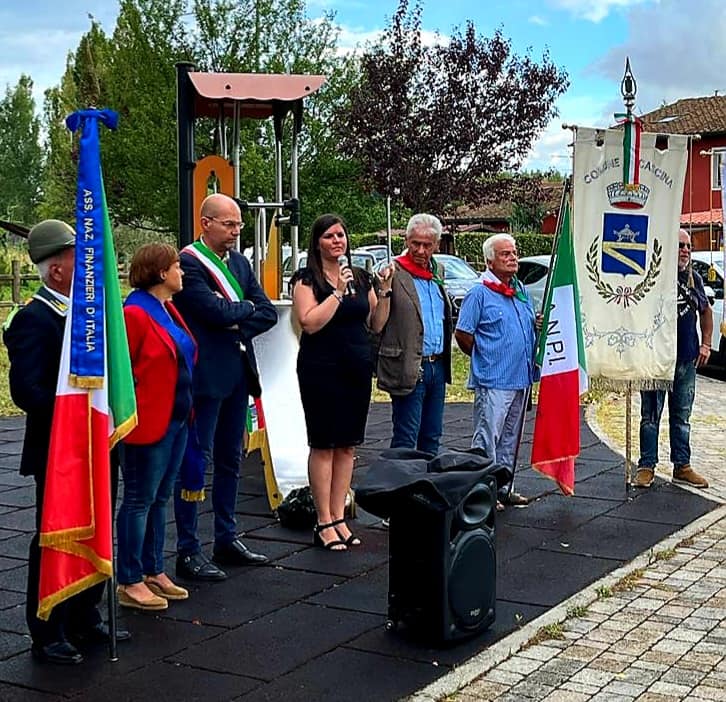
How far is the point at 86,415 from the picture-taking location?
4484 mm

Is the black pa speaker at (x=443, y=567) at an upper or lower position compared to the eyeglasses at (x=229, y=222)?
lower

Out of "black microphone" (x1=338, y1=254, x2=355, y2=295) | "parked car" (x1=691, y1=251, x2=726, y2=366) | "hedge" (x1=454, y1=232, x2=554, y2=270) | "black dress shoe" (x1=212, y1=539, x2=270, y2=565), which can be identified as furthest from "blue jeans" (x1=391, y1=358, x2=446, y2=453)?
"hedge" (x1=454, y1=232, x2=554, y2=270)

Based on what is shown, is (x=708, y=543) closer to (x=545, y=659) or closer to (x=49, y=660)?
(x=545, y=659)

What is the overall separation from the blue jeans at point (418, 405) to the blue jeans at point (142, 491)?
2.14m

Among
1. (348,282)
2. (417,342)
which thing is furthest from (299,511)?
(348,282)

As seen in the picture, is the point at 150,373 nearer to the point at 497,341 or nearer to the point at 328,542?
the point at 328,542

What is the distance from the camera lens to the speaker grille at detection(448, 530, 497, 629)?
504 centimetres

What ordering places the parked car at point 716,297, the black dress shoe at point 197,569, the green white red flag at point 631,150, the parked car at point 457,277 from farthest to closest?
the parked car at point 457,277
the parked car at point 716,297
the green white red flag at point 631,150
the black dress shoe at point 197,569

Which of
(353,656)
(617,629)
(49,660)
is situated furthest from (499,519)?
(49,660)

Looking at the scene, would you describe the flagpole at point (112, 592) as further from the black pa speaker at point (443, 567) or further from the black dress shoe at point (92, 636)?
the black pa speaker at point (443, 567)

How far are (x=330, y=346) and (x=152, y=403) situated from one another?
145 cm

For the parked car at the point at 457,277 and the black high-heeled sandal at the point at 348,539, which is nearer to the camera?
the black high-heeled sandal at the point at 348,539

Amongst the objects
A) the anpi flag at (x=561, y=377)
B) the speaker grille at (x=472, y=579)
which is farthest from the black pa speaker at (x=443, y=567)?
the anpi flag at (x=561, y=377)

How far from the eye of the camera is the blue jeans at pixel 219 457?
580 cm
